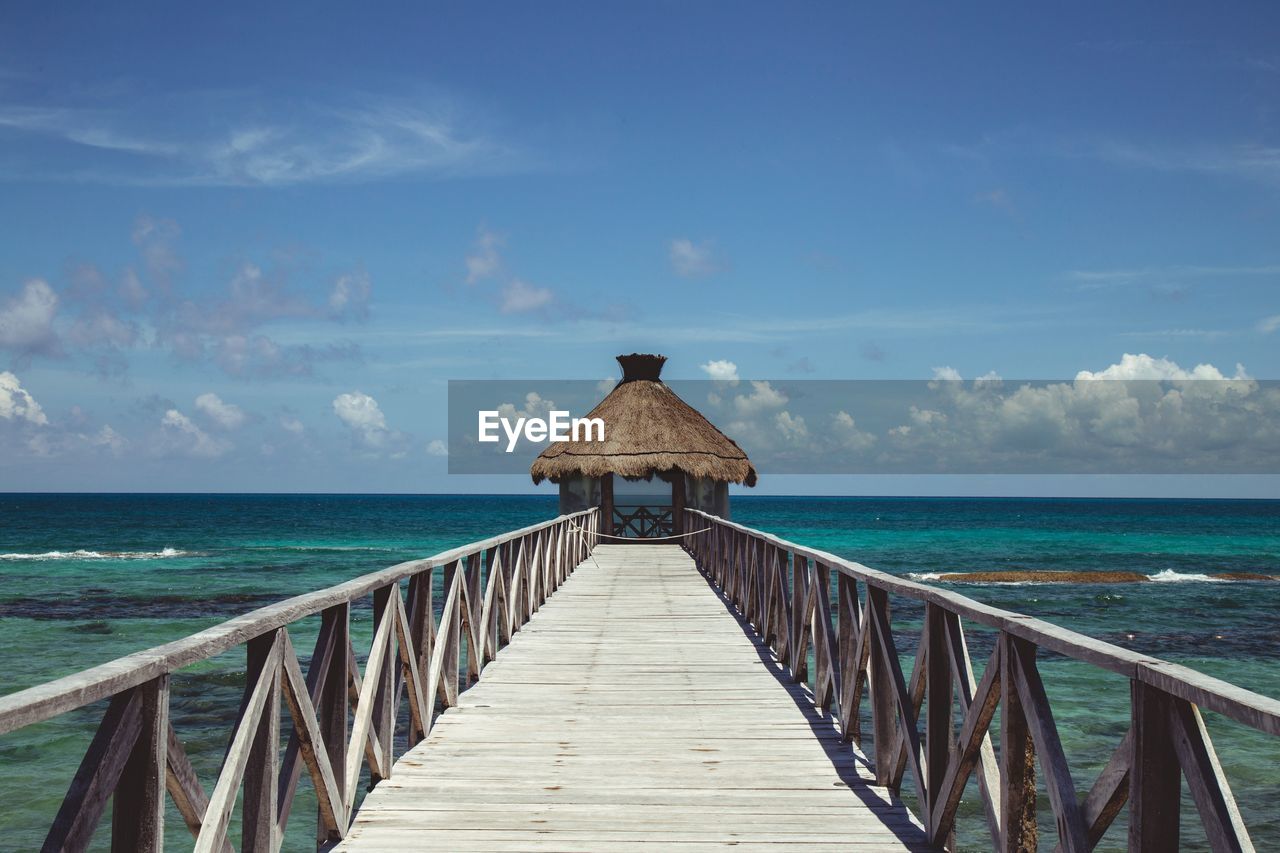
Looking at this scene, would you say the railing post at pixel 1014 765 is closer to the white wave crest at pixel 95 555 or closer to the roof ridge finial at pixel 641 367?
the roof ridge finial at pixel 641 367

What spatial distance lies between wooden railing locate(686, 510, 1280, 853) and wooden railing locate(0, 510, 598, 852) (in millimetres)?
2183

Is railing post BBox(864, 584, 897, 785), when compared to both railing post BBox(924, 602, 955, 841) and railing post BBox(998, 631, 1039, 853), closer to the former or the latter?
railing post BBox(924, 602, 955, 841)

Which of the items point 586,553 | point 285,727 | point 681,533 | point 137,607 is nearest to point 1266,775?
point 285,727

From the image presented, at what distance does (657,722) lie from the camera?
18.4ft

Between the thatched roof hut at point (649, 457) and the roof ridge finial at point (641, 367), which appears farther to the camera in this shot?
the roof ridge finial at point (641, 367)

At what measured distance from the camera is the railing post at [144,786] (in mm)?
2252

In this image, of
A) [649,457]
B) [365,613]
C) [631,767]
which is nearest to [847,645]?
[631,767]

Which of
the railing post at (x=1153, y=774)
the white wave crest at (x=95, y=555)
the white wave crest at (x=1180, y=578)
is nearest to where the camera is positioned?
the railing post at (x=1153, y=774)

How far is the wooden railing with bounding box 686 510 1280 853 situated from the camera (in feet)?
6.76

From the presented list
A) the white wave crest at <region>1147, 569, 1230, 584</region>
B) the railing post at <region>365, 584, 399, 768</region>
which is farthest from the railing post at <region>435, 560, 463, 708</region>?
the white wave crest at <region>1147, 569, 1230, 584</region>

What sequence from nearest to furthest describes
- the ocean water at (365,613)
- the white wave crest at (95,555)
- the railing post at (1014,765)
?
the railing post at (1014,765)
the ocean water at (365,613)
the white wave crest at (95,555)

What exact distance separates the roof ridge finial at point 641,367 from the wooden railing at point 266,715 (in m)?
16.7

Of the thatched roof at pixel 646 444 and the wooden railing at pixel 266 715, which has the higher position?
the thatched roof at pixel 646 444

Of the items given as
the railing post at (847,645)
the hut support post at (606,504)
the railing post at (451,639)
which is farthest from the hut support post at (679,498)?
the railing post at (847,645)
